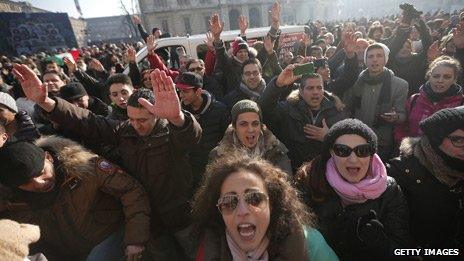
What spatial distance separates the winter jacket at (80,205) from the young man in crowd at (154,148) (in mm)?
235

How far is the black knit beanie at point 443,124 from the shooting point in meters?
2.15

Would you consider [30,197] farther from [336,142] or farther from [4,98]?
[336,142]

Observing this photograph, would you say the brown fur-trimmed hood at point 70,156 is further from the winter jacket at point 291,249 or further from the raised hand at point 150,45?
the raised hand at point 150,45

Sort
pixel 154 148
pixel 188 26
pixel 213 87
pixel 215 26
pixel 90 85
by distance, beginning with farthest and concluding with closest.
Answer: pixel 188 26, pixel 90 85, pixel 213 87, pixel 215 26, pixel 154 148

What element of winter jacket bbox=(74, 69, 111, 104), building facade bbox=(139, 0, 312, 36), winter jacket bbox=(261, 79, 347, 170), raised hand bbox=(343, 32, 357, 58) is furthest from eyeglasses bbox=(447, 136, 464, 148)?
building facade bbox=(139, 0, 312, 36)

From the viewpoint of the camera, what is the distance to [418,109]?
3537 millimetres

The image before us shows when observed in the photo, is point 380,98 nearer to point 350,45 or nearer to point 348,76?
point 348,76

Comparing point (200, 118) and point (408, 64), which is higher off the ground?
point (408, 64)

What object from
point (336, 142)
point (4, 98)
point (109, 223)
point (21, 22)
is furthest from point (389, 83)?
point (21, 22)

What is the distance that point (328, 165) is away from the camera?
94.2 inches

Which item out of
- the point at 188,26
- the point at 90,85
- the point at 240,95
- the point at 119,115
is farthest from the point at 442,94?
the point at 188,26

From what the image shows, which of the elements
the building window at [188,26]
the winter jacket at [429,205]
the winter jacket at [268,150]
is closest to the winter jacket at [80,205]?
the winter jacket at [268,150]

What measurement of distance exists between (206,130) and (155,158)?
1268 mm

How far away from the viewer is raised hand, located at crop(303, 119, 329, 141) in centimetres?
332
